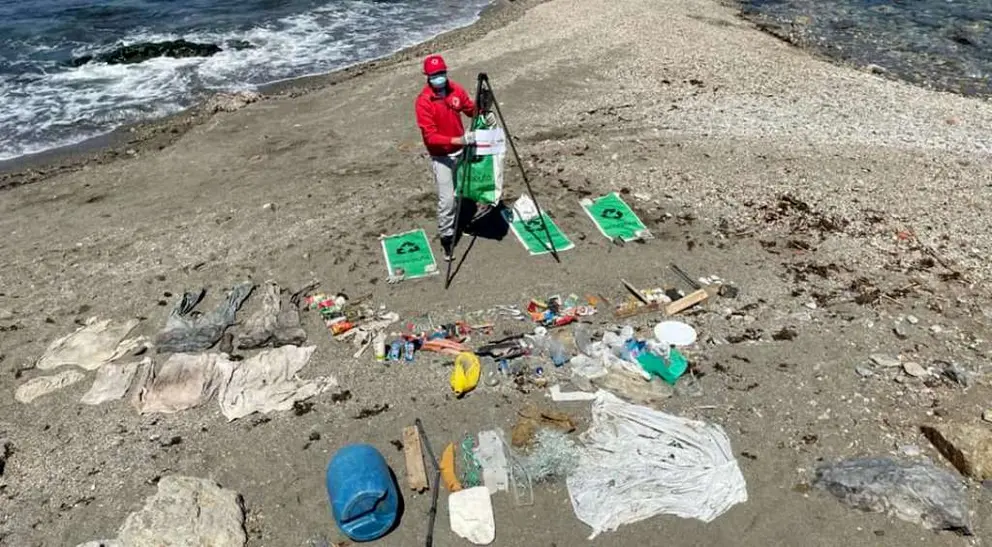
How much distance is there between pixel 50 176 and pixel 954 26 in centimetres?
2821

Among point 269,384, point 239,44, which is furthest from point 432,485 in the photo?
point 239,44

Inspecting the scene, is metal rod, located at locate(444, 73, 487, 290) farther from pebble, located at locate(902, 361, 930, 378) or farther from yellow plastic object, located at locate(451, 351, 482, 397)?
pebble, located at locate(902, 361, 930, 378)

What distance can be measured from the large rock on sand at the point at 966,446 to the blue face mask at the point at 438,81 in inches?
275

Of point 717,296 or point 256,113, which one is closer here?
point 717,296

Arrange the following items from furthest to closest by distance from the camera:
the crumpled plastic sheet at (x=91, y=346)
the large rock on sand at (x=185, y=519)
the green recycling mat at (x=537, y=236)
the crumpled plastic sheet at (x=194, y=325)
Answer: the green recycling mat at (x=537, y=236) → the crumpled plastic sheet at (x=194, y=325) → the crumpled plastic sheet at (x=91, y=346) → the large rock on sand at (x=185, y=519)

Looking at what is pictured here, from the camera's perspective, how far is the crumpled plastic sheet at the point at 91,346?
8.50 m

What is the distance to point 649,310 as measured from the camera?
29.1 ft

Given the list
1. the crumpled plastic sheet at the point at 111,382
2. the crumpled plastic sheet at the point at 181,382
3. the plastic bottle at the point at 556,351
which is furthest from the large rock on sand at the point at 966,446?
the crumpled plastic sheet at the point at 111,382

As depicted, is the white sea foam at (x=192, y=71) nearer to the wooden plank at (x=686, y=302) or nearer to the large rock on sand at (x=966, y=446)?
the wooden plank at (x=686, y=302)

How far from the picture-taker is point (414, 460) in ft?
22.6

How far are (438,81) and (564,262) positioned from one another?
11.0ft

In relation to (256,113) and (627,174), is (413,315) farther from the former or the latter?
(256,113)

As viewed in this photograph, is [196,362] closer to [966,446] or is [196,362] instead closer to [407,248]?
[407,248]

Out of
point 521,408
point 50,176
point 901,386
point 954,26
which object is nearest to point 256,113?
point 50,176
